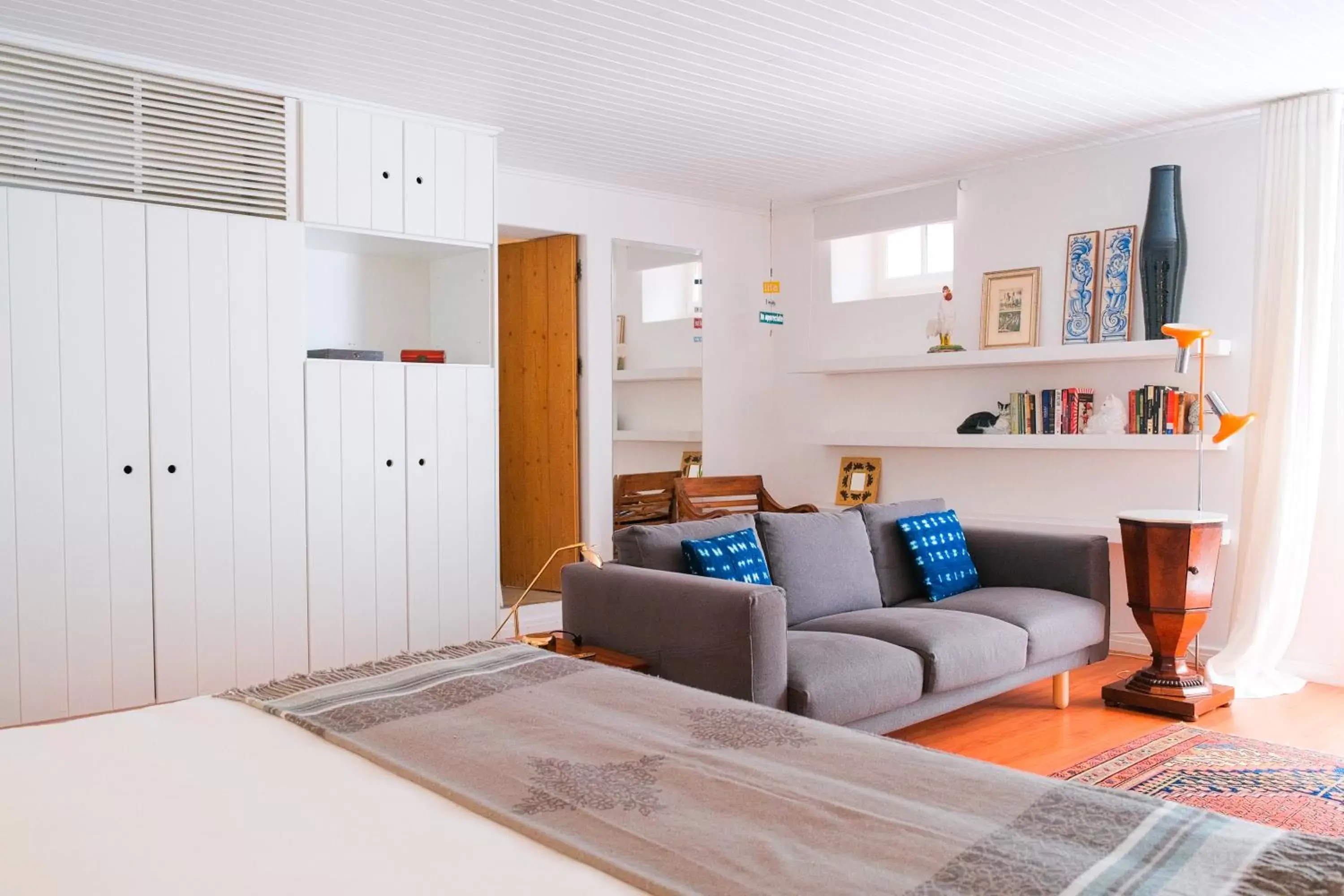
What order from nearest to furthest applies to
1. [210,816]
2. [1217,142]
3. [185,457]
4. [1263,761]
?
[210,816]
[1263,761]
[185,457]
[1217,142]

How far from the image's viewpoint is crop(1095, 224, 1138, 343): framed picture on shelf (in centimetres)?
521

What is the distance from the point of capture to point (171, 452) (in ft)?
13.6

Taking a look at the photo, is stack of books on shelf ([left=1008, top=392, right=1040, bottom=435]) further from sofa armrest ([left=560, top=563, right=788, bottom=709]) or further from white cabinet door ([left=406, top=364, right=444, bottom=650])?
white cabinet door ([left=406, top=364, right=444, bottom=650])

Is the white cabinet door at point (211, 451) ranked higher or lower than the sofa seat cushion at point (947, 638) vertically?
higher

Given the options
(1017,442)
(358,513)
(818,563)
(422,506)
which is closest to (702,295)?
(1017,442)

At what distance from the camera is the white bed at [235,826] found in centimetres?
124

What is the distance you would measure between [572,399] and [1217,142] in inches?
137

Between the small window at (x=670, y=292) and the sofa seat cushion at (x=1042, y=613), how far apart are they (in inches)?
104

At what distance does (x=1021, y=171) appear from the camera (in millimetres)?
5688

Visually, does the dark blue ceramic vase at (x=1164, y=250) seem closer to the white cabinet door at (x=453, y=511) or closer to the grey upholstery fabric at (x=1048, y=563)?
the grey upholstery fabric at (x=1048, y=563)

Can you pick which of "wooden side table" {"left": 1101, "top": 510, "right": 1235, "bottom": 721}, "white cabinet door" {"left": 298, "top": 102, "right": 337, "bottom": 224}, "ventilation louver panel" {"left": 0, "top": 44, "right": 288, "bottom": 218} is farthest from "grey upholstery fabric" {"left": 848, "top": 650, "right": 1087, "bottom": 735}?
"ventilation louver panel" {"left": 0, "top": 44, "right": 288, "bottom": 218}

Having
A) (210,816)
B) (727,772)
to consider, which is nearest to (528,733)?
(727,772)

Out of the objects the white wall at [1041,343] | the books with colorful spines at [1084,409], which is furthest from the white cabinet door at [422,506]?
the books with colorful spines at [1084,409]

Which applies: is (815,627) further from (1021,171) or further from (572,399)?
(1021,171)
